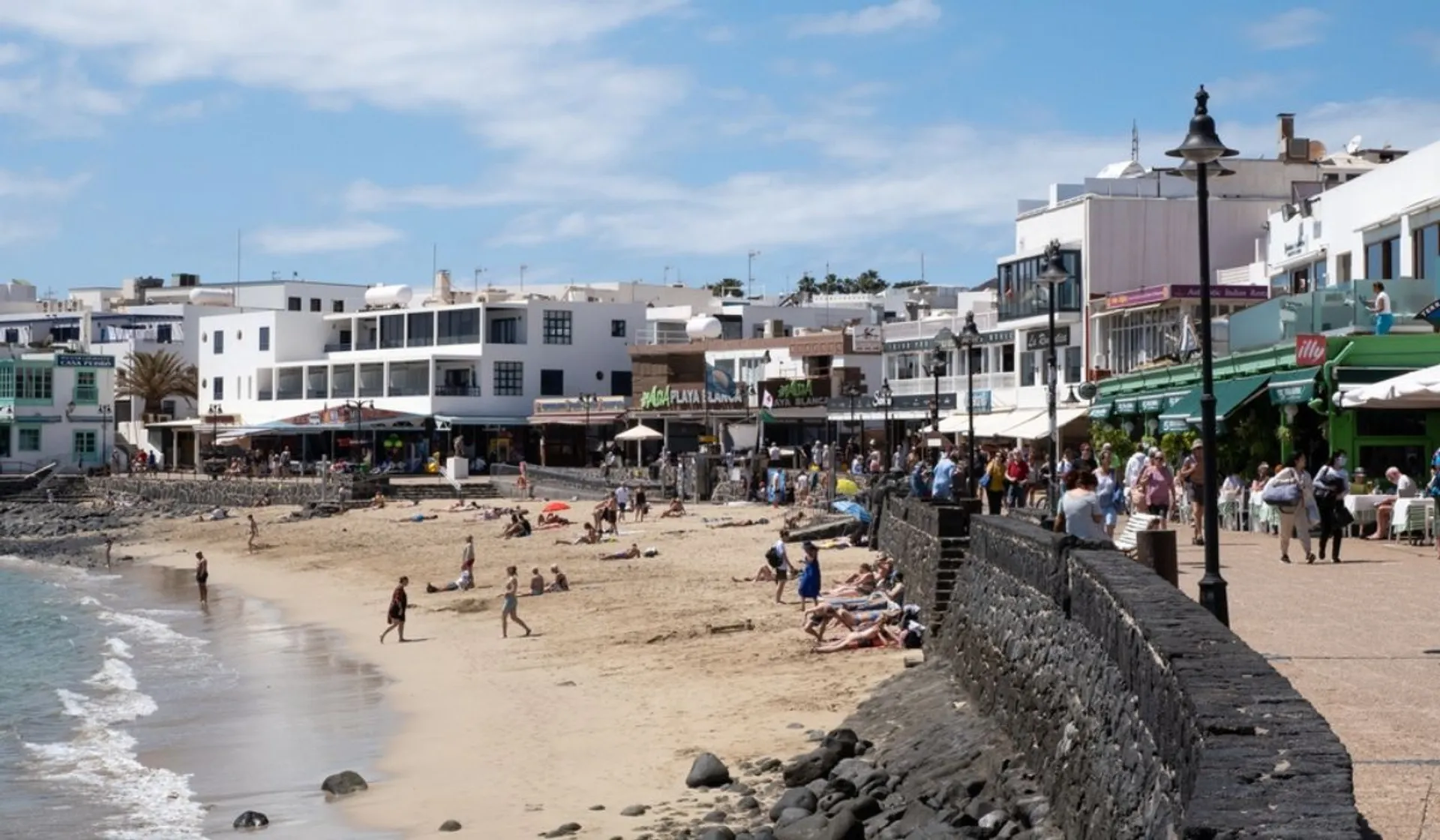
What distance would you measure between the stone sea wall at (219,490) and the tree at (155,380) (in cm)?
1043

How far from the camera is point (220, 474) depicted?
76.2m

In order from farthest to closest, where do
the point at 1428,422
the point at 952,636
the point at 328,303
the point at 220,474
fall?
the point at 328,303
the point at 220,474
the point at 1428,422
the point at 952,636

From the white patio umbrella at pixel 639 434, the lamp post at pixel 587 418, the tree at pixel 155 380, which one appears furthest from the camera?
the tree at pixel 155 380

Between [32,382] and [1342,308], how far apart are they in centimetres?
6851

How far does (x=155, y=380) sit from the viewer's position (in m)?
88.6

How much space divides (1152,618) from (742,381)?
61355 mm

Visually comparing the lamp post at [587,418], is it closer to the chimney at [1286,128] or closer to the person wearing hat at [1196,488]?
the chimney at [1286,128]

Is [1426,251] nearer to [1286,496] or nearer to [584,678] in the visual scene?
[1286,496]

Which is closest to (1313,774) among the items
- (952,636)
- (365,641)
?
(952,636)

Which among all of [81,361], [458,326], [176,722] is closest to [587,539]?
[176,722]

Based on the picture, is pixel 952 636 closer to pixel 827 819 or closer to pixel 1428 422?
pixel 827 819

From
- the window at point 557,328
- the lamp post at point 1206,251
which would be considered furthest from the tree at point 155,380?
the lamp post at point 1206,251

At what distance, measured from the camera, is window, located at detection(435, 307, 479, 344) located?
77.1 meters

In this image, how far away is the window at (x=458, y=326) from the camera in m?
77.1
